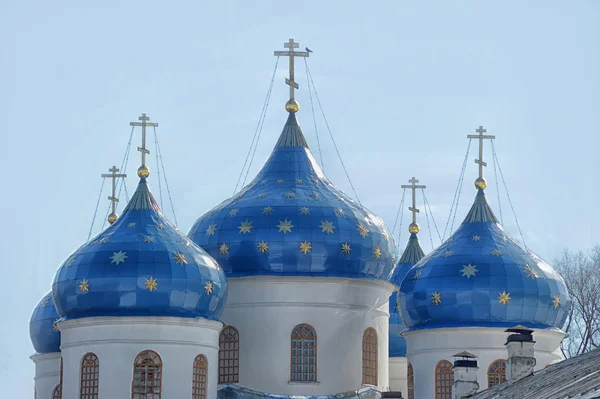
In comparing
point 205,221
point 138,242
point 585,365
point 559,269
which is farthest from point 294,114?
point 585,365

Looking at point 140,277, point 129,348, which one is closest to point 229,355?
point 129,348

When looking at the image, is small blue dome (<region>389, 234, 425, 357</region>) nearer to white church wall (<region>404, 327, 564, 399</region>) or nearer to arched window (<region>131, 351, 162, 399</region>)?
white church wall (<region>404, 327, 564, 399</region>)

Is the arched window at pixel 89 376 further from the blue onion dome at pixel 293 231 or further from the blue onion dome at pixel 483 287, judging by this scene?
the blue onion dome at pixel 483 287

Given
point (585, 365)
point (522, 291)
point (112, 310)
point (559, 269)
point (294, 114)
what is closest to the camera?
point (585, 365)

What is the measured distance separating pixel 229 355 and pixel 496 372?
6060 mm

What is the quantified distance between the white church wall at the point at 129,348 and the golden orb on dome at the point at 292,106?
23.7ft

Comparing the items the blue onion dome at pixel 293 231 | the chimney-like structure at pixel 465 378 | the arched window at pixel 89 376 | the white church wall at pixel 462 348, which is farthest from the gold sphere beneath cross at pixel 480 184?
the arched window at pixel 89 376

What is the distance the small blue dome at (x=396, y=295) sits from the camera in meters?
44.8

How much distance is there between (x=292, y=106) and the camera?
41.2m

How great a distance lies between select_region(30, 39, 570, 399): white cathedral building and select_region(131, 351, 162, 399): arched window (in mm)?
21

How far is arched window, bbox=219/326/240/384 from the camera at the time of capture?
38.3 m

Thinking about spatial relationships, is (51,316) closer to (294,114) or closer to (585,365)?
(294,114)

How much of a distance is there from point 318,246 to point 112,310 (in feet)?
18.2

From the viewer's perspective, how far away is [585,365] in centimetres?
2319
